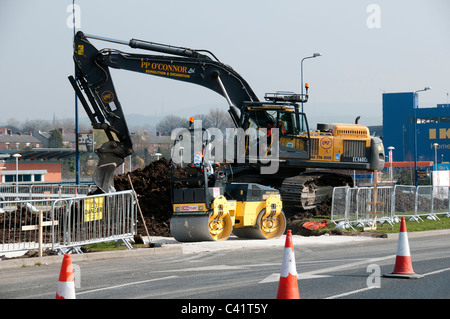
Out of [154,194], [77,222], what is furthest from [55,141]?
[77,222]

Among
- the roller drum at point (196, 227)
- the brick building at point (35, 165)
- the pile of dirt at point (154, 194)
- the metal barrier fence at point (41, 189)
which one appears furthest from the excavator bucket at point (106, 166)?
the brick building at point (35, 165)

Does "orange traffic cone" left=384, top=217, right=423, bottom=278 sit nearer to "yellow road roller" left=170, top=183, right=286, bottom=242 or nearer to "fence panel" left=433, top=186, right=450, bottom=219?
"yellow road roller" left=170, top=183, right=286, bottom=242

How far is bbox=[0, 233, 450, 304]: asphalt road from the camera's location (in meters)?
10.2

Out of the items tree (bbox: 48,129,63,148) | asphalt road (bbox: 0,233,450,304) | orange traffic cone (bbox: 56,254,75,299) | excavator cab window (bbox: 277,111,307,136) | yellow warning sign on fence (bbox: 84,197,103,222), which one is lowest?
asphalt road (bbox: 0,233,450,304)

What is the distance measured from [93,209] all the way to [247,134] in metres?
9.56

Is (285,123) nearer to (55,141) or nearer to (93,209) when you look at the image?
(93,209)

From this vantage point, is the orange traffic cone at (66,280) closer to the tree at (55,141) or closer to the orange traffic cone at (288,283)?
the orange traffic cone at (288,283)

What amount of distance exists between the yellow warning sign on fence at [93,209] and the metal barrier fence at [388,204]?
9004 millimetres

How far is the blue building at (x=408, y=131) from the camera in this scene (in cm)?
11069

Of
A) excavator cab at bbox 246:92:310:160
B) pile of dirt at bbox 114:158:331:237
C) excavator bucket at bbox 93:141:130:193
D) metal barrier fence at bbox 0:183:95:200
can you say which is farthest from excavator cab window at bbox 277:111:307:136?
metal barrier fence at bbox 0:183:95:200

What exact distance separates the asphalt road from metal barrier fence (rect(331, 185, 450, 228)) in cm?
599

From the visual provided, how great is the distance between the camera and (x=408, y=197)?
27500 mm
